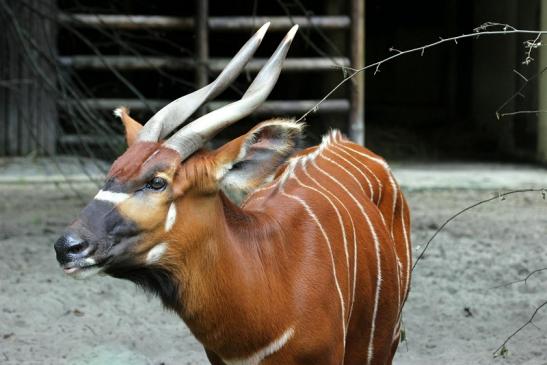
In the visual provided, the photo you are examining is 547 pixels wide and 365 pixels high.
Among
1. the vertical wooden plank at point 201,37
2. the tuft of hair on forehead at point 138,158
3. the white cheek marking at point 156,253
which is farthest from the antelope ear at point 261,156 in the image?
the vertical wooden plank at point 201,37

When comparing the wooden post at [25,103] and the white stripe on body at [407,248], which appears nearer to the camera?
the white stripe on body at [407,248]

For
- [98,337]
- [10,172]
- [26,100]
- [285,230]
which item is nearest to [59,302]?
[98,337]

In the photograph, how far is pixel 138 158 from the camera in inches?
114

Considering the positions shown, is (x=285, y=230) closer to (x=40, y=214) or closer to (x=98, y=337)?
(x=98, y=337)

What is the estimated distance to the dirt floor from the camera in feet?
15.9

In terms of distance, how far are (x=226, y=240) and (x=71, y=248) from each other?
0.48 metres

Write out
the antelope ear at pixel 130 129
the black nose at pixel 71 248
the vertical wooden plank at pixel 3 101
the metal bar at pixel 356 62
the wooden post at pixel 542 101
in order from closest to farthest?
the black nose at pixel 71 248 < the antelope ear at pixel 130 129 < the metal bar at pixel 356 62 < the vertical wooden plank at pixel 3 101 < the wooden post at pixel 542 101

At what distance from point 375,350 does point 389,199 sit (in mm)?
648

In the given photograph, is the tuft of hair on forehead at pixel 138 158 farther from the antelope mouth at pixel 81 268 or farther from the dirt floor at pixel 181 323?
the dirt floor at pixel 181 323

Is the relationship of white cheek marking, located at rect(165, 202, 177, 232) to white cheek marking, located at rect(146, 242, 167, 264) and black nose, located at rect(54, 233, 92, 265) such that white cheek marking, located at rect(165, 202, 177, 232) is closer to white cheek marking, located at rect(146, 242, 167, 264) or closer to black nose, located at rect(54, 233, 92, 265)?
white cheek marking, located at rect(146, 242, 167, 264)

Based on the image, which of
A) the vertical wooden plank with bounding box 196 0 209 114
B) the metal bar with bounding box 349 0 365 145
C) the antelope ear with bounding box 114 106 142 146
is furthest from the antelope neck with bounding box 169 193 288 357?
the metal bar with bounding box 349 0 365 145

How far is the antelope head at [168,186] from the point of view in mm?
2768

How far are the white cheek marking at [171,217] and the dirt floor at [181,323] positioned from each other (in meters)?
1.30

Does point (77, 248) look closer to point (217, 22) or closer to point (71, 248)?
point (71, 248)
